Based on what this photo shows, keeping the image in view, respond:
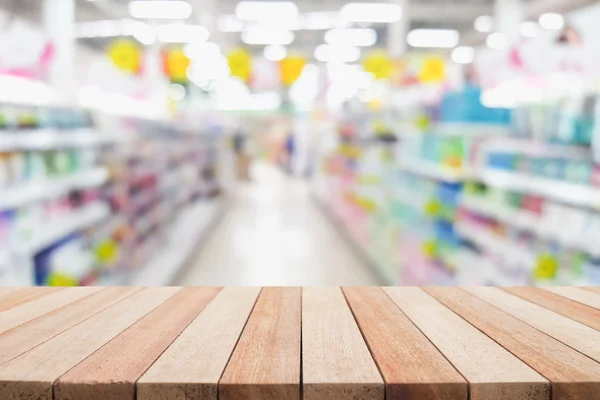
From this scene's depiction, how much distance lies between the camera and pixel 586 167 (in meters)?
3.18

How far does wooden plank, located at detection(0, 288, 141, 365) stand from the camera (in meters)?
1.26

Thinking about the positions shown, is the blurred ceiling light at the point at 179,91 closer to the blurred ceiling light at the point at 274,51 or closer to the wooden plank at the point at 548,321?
the blurred ceiling light at the point at 274,51

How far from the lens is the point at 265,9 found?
47.2 ft

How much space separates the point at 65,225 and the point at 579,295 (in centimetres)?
335

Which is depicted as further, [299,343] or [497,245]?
[497,245]

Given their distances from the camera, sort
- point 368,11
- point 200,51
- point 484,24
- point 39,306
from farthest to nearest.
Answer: point 484,24 → point 200,51 → point 368,11 → point 39,306

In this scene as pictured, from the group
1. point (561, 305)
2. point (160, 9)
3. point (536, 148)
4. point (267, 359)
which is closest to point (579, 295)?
point (561, 305)

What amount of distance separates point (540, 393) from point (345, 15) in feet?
45.9

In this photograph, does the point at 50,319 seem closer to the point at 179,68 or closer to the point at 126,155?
the point at 126,155

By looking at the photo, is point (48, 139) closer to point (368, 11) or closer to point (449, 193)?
point (449, 193)

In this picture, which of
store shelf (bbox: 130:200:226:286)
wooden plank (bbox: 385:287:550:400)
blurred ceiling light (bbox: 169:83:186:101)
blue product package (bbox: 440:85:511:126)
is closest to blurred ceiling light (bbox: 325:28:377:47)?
store shelf (bbox: 130:200:226:286)

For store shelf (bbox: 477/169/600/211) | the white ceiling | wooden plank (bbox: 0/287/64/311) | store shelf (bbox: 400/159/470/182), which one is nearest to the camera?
wooden plank (bbox: 0/287/64/311)

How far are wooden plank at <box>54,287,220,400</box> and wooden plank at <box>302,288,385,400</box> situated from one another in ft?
0.89

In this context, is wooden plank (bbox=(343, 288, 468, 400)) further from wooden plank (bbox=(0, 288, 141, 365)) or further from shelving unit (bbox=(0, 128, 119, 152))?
shelving unit (bbox=(0, 128, 119, 152))
